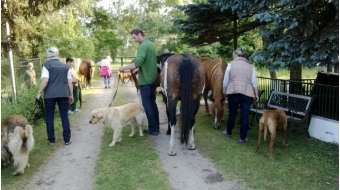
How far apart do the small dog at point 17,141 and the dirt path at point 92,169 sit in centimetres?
33

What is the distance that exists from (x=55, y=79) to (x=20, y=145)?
1.75m

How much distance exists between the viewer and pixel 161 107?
415 inches

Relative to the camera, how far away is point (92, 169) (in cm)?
512

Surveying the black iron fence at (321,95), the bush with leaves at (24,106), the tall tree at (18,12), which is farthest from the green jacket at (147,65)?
the tall tree at (18,12)

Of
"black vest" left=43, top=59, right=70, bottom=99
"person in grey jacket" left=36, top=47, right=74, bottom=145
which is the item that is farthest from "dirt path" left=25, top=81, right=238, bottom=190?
"black vest" left=43, top=59, right=70, bottom=99

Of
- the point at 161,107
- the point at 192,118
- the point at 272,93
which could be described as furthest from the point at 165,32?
the point at 192,118

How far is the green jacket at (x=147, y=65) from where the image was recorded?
6.36 m

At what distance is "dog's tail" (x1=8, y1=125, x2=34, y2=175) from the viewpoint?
470 centimetres

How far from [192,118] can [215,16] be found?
4.86 m

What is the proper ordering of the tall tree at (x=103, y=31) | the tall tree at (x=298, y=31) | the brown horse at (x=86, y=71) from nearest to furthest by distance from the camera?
1. the tall tree at (x=298, y=31)
2. the brown horse at (x=86, y=71)
3. the tall tree at (x=103, y=31)

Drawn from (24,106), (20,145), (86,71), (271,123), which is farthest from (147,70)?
(86,71)

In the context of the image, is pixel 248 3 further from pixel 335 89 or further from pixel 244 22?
pixel 244 22

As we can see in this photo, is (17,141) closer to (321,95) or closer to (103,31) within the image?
(321,95)

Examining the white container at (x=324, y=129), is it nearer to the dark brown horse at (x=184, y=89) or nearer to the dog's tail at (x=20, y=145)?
the dark brown horse at (x=184, y=89)
